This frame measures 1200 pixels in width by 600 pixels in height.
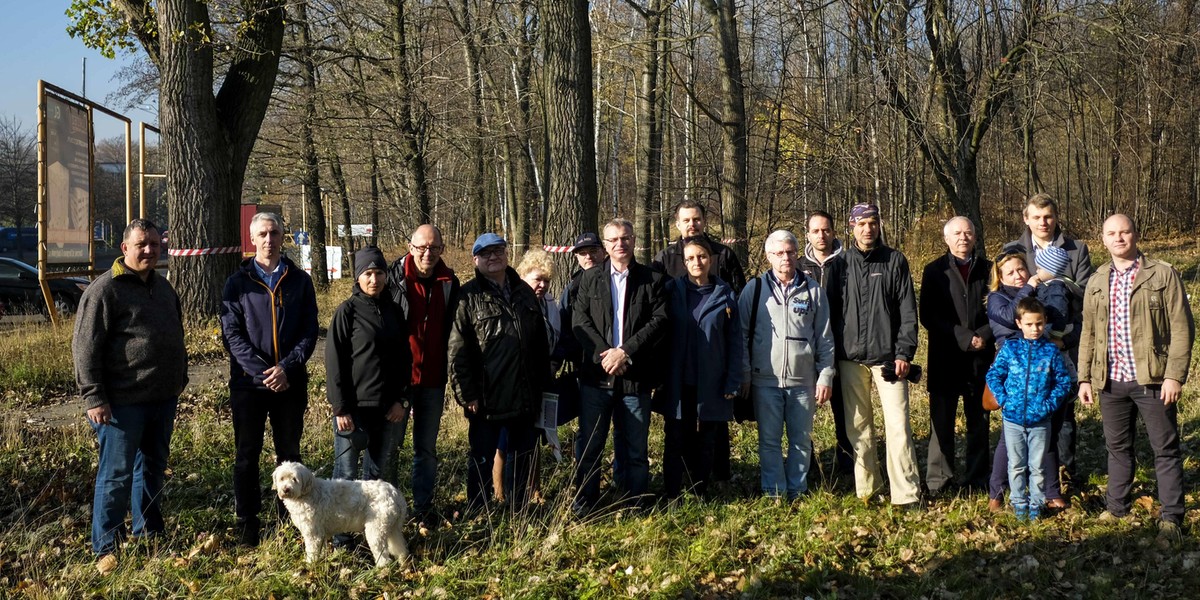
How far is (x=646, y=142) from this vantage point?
56.0ft

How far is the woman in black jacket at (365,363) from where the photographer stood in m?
5.40

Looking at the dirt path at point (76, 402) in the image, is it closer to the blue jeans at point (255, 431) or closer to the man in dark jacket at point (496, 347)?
→ the blue jeans at point (255, 431)

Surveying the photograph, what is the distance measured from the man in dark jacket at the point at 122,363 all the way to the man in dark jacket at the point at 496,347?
166cm

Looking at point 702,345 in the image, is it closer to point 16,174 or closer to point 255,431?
point 255,431

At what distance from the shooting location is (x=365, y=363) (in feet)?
17.7

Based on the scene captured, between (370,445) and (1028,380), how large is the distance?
4066 millimetres

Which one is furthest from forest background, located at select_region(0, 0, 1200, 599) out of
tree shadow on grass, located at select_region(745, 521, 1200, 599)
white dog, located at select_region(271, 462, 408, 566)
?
white dog, located at select_region(271, 462, 408, 566)

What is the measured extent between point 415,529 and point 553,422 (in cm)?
107

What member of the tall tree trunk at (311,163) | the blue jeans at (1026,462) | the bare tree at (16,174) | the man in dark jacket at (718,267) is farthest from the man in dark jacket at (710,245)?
the bare tree at (16,174)

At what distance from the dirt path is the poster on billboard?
3.01 m

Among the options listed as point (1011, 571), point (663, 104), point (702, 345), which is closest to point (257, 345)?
point (702, 345)

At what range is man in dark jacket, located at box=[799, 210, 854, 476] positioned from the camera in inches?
255

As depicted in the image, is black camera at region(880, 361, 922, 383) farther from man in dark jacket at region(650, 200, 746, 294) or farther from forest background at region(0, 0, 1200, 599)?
man in dark jacket at region(650, 200, 746, 294)

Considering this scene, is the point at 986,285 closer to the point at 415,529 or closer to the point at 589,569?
the point at 589,569
